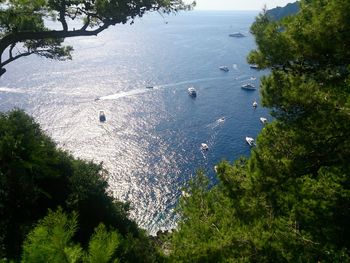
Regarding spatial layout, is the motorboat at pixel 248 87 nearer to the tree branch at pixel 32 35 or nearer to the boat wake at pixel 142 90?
the boat wake at pixel 142 90

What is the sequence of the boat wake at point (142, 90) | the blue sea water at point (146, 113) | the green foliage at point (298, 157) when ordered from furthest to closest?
the boat wake at point (142, 90)
the blue sea water at point (146, 113)
the green foliage at point (298, 157)

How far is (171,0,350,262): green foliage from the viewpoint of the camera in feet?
29.0

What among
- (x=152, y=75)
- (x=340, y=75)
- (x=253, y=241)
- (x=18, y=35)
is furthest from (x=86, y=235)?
(x=152, y=75)

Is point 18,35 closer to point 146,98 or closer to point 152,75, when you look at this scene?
point 146,98

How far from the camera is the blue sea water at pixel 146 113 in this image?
59.0 metres

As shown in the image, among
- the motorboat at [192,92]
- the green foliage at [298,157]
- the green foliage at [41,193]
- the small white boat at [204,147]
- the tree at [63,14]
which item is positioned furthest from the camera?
the motorboat at [192,92]

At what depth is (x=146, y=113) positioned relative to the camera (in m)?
81.8

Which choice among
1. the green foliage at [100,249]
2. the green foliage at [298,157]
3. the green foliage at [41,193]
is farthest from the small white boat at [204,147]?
the green foliage at [100,249]

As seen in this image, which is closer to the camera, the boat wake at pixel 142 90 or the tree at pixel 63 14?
the tree at pixel 63 14

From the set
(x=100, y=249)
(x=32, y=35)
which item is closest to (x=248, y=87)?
(x=32, y=35)

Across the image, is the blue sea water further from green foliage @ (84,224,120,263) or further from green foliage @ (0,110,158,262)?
green foliage @ (84,224,120,263)

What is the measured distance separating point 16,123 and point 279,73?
19034mm

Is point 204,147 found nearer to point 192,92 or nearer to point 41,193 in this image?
point 192,92

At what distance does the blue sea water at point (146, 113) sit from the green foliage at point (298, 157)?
120 ft
